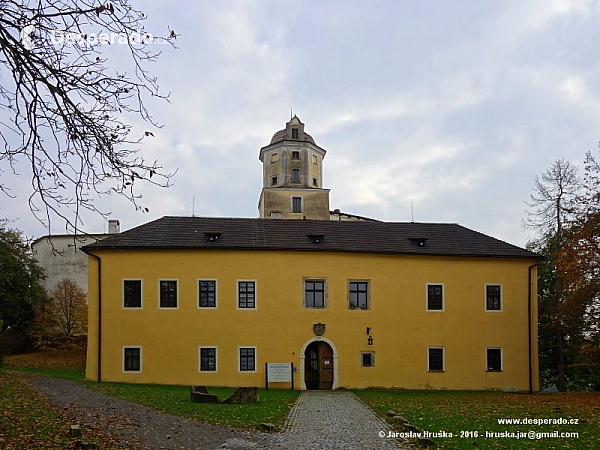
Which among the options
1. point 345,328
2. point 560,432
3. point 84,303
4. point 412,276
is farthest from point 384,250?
point 84,303

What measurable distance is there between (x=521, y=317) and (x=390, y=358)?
5.99 meters

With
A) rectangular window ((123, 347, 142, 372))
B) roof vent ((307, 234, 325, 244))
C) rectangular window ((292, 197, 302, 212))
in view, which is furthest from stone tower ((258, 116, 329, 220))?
rectangular window ((123, 347, 142, 372))

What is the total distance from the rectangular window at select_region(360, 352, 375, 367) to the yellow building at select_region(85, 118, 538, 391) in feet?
0.18

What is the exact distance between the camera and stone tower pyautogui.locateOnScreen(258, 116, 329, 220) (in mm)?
50219

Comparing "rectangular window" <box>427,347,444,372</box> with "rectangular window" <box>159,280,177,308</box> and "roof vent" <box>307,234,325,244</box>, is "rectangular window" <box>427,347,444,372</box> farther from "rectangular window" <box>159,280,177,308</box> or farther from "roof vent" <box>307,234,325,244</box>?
"rectangular window" <box>159,280,177,308</box>

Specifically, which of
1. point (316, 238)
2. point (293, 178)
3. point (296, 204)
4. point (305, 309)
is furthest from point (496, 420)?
point (293, 178)

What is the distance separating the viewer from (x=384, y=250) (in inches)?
1129

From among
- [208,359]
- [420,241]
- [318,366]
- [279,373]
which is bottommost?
[279,373]

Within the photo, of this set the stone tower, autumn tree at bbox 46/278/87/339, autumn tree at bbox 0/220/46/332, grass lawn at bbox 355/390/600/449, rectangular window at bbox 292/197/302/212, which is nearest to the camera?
grass lawn at bbox 355/390/600/449

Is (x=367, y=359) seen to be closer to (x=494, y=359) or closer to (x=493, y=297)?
(x=494, y=359)

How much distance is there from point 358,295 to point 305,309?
7.55 feet

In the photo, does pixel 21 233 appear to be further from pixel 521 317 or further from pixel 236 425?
pixel 236 425

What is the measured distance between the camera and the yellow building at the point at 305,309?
1066 inches

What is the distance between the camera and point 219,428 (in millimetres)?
13086
